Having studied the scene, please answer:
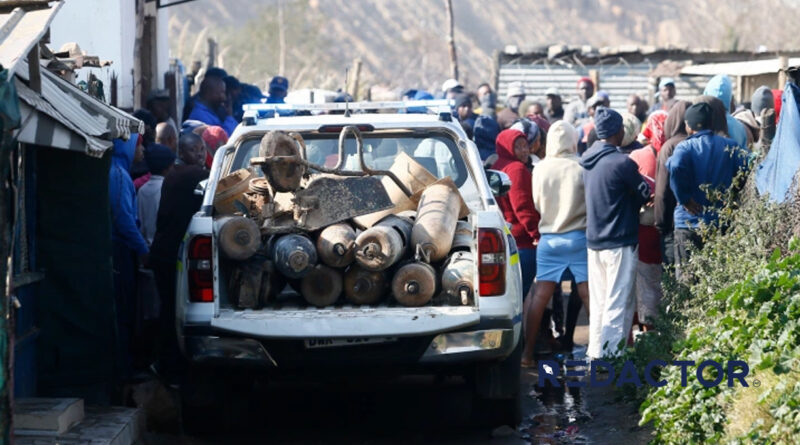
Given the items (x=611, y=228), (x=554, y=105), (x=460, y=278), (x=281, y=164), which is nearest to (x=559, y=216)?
(x=611, y=228)

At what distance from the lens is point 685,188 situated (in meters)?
8.48

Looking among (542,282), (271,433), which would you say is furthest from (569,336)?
(271,433)

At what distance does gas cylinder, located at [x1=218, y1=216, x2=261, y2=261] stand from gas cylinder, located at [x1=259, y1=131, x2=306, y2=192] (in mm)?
478

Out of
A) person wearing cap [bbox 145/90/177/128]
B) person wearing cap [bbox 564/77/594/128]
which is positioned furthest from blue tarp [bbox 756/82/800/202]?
person wearing cap [bbox 564/77/594/128]

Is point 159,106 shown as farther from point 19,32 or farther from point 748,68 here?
point 748,68

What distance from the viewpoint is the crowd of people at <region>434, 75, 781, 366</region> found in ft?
28.0

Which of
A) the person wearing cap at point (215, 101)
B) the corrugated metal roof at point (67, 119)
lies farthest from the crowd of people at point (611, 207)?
the person wearing cap at point (215, 101)

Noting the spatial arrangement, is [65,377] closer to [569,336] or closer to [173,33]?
[569,336]

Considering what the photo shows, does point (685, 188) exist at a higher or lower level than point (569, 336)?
higher

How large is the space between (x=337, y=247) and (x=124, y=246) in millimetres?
2238

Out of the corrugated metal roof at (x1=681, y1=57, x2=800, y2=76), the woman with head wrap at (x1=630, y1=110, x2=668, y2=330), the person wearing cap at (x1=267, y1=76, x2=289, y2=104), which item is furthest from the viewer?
the person wearing cap at (x1=267, y1=76, x2=289, y2=104)

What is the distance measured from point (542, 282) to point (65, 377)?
150 inches

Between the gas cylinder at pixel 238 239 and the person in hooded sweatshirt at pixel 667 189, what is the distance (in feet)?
11.1

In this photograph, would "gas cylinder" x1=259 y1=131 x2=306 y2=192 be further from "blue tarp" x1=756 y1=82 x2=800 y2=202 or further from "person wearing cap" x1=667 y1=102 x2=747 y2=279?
"blue tarp" x1=756 y1=82 x2=800 y2=202
